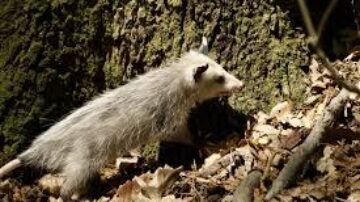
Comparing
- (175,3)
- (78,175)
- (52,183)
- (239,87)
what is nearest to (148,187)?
(78,175)

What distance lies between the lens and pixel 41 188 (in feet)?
11.6

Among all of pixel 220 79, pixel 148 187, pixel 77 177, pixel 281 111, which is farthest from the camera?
pixel 220 79

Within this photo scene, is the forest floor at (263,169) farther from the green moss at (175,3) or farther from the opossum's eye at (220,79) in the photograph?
the green moss at (175,3)

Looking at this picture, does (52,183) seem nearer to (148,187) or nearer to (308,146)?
(148,187)

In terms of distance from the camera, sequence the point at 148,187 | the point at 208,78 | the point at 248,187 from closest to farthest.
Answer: the point at 248,187
the point at 148,187
the point at 208,78

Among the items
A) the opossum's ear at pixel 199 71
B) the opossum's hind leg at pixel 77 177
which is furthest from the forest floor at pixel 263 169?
the opossum's ear at pixel 199 71

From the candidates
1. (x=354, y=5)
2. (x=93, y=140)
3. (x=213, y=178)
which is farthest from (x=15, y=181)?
(x=354, y=5)

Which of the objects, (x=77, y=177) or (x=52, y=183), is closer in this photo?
(x=77, y=177)

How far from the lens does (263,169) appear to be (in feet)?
9.51

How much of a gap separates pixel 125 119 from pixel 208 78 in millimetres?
628

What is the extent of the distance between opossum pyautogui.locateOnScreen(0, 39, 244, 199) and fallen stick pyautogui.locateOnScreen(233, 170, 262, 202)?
0.87m

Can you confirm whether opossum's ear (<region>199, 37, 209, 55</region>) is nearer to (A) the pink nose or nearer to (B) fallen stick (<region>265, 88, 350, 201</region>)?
(A) the pink nose

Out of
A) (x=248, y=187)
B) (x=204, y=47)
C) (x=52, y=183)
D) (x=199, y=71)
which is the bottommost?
(x=52, y=183)

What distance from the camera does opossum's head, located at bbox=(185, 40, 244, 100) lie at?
3623mm
